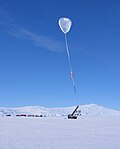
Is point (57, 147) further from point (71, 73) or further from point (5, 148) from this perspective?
point (71, 73)

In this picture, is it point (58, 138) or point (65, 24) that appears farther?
point (65, 24)

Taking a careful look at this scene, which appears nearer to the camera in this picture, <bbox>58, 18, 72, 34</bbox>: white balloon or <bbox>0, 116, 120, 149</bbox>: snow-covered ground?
<bbox>0, 116, 120, 149</bbox>: snow-covered ground

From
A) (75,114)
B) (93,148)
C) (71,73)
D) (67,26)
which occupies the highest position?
(75,114)

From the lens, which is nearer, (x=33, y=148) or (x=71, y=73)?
(x=33, y=148)

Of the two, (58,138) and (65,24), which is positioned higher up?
(65,24)

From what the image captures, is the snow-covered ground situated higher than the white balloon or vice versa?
the white balloon

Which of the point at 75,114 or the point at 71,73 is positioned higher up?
the point at 75,114

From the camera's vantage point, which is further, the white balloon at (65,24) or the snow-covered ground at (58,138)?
the white balloon at (65,24)

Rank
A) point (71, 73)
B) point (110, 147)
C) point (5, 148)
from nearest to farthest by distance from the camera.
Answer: point (5, 148), point (110, 147), point (71, 73)

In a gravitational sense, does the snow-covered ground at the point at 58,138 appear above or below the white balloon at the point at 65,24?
below

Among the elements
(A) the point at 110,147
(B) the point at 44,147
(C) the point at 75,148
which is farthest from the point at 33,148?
(A) the point at 110,147

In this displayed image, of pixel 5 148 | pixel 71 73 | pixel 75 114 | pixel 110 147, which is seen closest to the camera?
pixel 5 148
